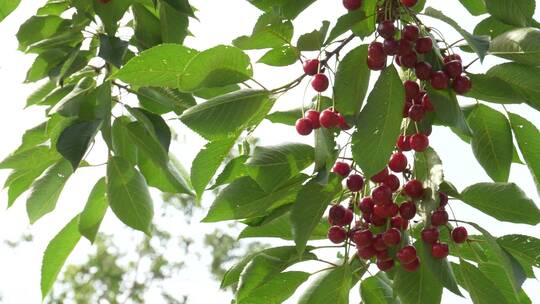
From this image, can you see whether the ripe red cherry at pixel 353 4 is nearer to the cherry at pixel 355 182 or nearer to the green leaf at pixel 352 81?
the green leaf at pixel 352 81

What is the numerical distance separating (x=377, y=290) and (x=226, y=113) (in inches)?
15.5

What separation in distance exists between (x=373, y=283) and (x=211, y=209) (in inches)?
12.1

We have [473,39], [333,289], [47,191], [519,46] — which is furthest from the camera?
[47,191]

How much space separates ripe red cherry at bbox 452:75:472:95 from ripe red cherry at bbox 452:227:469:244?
23 centimetres

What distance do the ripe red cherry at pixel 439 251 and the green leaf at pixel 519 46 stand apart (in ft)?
0.97

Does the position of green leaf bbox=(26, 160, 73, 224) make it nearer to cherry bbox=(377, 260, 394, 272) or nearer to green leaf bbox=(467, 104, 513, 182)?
cherry bbox=(377, 260, 394, 272)

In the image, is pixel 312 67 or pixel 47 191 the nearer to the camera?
pixel 312 67

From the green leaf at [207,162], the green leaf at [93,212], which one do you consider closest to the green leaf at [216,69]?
the green leaf at [207,162]

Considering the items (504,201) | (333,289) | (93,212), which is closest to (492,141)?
(504,201)

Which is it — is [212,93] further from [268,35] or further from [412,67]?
[412,67]

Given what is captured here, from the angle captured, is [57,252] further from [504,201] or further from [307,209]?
[504,201]

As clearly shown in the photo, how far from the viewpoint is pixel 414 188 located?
1210 millimetres

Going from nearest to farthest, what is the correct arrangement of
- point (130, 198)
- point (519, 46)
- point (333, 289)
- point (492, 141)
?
1. point (519, 46)
2. point (333, 289)
3. point (492, 141)
4. point (130, 198)

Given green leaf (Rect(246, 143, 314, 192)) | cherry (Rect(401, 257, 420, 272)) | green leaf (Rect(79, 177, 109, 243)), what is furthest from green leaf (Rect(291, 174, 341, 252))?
green leaf (Rect(79, 177, 109, 243))
